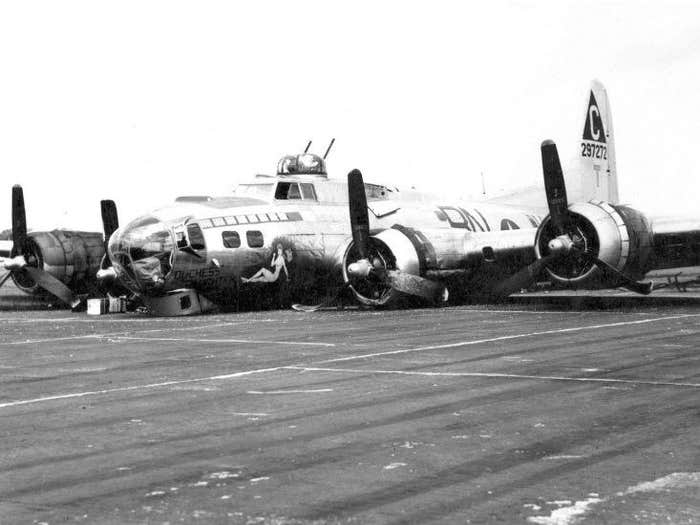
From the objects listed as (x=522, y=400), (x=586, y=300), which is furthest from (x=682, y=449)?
(x=586, y=300)

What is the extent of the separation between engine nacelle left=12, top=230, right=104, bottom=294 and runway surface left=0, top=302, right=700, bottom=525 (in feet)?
55.7

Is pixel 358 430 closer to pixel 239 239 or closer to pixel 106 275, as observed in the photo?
pixel 239 239

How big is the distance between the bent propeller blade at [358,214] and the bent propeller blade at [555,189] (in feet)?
16.5

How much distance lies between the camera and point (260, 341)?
62.7ft

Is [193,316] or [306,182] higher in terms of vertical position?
[306,182]

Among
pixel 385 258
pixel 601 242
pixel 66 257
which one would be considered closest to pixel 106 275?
pixel 66 257

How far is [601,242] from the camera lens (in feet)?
84.7

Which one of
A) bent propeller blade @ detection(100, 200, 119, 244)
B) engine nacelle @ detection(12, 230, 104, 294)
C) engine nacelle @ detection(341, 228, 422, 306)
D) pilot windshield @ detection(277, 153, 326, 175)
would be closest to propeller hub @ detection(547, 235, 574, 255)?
engine nacelle @ detection(341, 228, 422, 306)

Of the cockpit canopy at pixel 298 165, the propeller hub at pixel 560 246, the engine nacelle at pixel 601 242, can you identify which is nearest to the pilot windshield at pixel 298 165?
the cockpit canopy at pixel 298 165

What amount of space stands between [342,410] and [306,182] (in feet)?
70.2

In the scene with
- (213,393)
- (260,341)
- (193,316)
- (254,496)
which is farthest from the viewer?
(193,316)

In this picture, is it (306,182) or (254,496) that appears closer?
(254,496)

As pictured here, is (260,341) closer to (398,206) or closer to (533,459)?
(533,459)

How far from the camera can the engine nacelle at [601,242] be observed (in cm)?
2588
